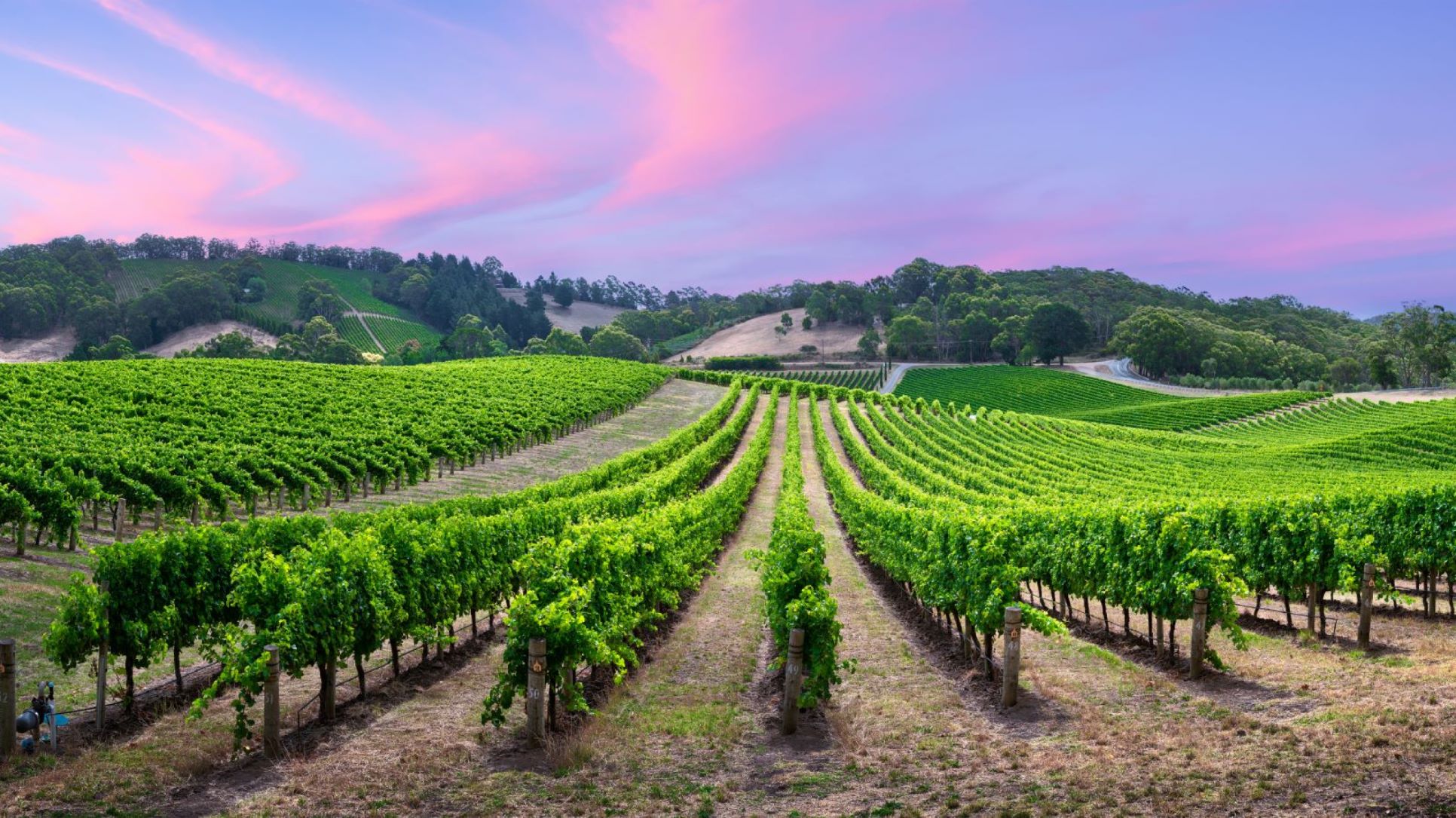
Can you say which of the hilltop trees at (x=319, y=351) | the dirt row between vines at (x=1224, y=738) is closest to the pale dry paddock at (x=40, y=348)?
the hilltop trees at (x=319, y=351)

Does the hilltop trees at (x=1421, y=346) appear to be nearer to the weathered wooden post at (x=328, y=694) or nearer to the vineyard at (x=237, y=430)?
the vineyard at (x=237, y=430)

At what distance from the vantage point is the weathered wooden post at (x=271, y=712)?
35.2 feet

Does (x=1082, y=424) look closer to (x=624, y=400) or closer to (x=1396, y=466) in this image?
(x=1396, y=466)

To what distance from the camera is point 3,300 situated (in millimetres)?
142625

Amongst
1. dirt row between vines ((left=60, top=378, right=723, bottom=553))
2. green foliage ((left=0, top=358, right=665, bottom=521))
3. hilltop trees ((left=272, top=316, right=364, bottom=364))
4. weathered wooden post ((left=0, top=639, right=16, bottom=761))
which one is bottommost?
dirt row between vines ((left=60, top=378, right=723, bottom=553))

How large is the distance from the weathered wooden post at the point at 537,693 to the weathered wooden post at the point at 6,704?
5701 mm

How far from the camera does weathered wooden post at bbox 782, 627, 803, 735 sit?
1176cm

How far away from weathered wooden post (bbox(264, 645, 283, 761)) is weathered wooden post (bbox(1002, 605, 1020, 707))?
29.5 feet

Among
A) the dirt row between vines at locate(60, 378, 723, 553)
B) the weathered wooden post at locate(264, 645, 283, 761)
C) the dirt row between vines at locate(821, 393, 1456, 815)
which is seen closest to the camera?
the dirt row between vines at locate(821, 393, 1456, 815)

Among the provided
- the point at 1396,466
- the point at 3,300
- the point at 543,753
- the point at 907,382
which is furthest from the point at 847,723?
the point at 3,300

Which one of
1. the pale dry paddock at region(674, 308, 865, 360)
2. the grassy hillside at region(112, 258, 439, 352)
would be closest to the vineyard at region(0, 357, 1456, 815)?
the pale dry paddock at region(674, 308, 865, 360)

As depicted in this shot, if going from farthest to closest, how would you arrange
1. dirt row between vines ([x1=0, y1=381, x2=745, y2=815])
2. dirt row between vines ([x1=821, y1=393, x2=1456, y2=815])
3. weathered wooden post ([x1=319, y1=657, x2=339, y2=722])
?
weathered wooden post ([x1=319, y1=657, x2=339, y2=722]), dirt row between vines ([x1=0, y1=381, x2=745, y2=815]), dirt row between vines ([x1=821, y1=393, x2=1456, y2=815])

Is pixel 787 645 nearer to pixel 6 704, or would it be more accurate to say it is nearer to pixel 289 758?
pixel 289 758

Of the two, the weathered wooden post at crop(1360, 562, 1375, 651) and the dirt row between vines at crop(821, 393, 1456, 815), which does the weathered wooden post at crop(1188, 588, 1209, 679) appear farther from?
the weathered wooden post at crop(1360, 562, 1375, 651)
